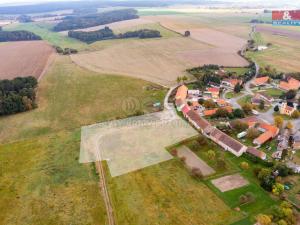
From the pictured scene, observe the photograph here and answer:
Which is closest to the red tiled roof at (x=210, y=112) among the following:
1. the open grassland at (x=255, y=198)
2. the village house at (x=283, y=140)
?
the village house at (x=283, y=140)

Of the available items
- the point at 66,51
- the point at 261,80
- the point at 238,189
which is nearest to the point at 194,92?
the point at 261,80

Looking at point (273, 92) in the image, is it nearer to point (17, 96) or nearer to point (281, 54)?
point (281, 54)

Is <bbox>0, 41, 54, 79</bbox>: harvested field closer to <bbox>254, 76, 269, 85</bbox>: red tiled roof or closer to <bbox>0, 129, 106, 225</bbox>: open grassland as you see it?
<bbox>0, 129, 106, 225</bbox>: open grassland

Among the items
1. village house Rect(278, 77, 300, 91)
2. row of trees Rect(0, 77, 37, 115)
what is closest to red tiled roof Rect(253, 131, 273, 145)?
village house Rect(278, 77, 300, 91)

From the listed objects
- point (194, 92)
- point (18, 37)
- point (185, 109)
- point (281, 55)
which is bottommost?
point (185, 109)

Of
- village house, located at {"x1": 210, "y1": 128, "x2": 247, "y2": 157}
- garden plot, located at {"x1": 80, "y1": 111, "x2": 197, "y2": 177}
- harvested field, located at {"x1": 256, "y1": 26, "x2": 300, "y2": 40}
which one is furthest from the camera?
harvested field, located at {"x1": 256, "y1": 26, "x2": 300, "y2": 40}

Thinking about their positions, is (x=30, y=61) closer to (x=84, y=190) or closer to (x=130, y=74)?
(x=130, y=74)
